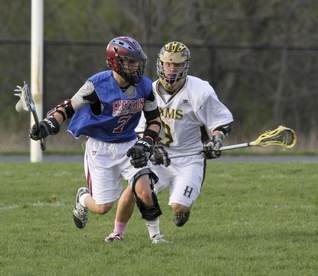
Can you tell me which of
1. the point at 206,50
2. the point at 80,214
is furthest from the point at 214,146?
the point at 206,50

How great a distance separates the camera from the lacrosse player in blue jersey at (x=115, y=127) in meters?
7.88

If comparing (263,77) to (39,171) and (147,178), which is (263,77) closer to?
(39,171)

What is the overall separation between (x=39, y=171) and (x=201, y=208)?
3.73 metres

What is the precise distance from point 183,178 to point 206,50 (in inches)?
535

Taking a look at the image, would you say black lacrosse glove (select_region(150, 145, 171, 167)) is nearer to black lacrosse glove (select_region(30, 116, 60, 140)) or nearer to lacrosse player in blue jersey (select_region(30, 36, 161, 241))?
lacrosse player in blue jersey (select_region(30, 36, 161, 241))

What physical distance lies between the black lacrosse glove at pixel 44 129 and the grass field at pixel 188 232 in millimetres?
890

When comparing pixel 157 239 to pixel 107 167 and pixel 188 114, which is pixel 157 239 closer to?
pixel 107 167

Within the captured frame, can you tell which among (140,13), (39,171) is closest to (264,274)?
(39,171)

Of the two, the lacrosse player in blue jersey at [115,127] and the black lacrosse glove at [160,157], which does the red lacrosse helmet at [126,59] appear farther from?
the black lacrosse glove at [160,157]

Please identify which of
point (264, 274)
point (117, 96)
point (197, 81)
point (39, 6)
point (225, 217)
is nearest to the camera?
point (264, 274)

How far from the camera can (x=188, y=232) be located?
884 cm

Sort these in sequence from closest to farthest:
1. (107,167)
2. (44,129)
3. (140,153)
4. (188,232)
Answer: (44,129) → (140,153) → (107,167) → (188,232)

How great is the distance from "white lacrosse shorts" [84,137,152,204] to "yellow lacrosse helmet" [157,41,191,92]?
638mm

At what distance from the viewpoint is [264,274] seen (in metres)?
6.89
